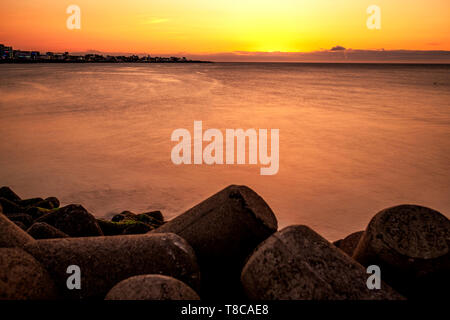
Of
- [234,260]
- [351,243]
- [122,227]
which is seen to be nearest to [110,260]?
[234,260]

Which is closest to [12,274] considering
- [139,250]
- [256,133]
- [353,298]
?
[139,250]

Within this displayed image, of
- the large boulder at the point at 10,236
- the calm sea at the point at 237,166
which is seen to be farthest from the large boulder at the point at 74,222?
the calm sea at the point at 237,166

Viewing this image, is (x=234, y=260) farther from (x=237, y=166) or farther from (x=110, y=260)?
(x=237, y=166)

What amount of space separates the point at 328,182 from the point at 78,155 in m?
8.15

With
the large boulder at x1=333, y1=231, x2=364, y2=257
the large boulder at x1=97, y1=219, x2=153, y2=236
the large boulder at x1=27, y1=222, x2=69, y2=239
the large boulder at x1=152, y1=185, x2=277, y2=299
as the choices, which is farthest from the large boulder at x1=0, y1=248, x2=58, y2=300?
the large boulder at x1=333, y1=231, x2=364, y2=257

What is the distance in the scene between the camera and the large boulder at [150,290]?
7.85 ft

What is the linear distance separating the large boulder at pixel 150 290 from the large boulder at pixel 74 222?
246 centimetres

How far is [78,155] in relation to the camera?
12141 millimetres

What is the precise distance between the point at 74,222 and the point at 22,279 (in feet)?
6.72

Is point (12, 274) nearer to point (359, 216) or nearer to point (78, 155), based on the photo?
point (359, 216)

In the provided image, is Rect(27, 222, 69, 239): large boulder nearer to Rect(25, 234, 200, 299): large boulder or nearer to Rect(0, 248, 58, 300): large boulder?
Rect(25, 234, 200, 299): large boulder

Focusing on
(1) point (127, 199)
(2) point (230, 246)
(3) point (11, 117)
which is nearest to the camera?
(2) point (230, 246)

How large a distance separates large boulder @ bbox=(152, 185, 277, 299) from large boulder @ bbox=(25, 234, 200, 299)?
1.22 ft

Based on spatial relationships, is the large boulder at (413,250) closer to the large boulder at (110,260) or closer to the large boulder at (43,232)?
the large boulder at (110,260)
